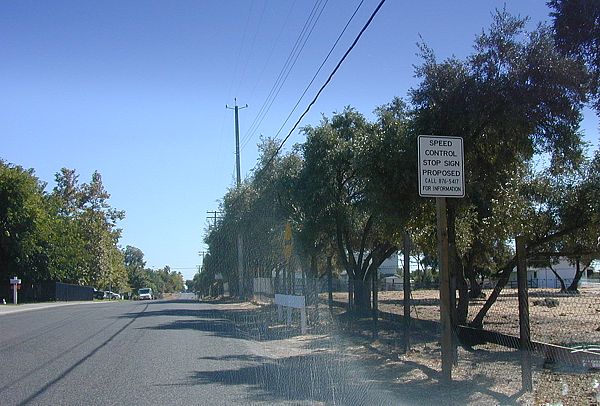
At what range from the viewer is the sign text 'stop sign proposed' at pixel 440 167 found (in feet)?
32.0

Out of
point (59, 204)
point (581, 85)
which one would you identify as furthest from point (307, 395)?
point (59, 204)

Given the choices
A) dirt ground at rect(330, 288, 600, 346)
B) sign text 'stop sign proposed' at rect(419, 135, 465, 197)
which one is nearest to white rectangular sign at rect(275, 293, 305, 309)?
dirt ground at rect(330, 288, 600, 346)

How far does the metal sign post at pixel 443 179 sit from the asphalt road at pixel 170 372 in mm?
1528

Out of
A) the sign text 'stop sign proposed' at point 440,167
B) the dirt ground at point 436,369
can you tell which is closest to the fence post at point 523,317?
the dirt ground at point 436,369

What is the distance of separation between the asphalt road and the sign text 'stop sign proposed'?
11.0ft

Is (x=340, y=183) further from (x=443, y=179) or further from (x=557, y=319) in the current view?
(x=443, y=179)

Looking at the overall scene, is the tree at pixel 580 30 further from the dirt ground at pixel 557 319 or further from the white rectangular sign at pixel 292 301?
the white rectangular sign at pixel 292 301

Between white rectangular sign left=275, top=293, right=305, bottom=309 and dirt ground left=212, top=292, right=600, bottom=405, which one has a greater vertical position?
white rectangular sign left=275, top=293, right=305, bottom=309

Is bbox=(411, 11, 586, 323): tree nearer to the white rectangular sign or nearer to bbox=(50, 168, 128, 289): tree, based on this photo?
the white rectangular sign

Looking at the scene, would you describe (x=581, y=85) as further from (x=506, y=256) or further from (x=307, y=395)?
(x=506, y=256)

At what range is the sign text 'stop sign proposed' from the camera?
9766mm

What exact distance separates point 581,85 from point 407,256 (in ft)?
15.9

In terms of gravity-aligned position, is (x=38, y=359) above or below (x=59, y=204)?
below

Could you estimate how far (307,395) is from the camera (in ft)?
32.4
